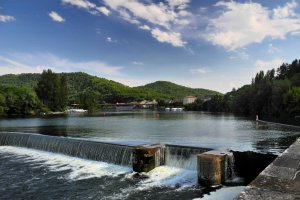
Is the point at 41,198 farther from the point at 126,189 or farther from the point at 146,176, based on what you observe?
the point at 146,176

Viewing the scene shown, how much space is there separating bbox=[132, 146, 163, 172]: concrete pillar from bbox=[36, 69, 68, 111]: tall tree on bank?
11471 cm

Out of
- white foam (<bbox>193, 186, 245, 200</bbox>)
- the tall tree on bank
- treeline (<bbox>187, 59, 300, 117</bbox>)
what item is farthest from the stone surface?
the tall tree on bank

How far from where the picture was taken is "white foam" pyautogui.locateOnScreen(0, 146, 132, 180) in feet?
56.4

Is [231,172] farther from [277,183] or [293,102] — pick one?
[293,102]

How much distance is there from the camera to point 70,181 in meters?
15.7

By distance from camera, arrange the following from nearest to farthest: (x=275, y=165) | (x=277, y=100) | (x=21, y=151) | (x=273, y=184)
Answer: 1. (x=273, y=184)
2. (x=275, y=165)
3. (x=21, y=151)
4. (x=277, y=100)

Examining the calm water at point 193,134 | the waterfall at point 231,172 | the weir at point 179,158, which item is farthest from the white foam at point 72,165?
the calm water at point 193,134

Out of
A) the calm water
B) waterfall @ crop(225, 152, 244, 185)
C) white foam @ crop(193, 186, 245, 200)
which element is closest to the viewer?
white foam @ crop(193, 186, 245, 200)

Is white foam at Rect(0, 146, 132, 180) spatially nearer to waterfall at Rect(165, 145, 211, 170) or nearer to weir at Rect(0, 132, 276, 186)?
weir at Rect(0, 132, 276, 186)

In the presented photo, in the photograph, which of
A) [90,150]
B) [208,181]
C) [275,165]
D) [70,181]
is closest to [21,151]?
[90,150]

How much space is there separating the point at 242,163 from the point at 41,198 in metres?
9.85

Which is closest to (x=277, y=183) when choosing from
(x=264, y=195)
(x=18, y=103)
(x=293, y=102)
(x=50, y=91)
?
(x=264, y=195)

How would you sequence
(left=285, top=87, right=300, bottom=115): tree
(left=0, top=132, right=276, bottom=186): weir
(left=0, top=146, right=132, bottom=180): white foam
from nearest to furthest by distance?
(left=0, top=132, right=276, bottom=186): weir < (left=0, top=146, right=132, bottom=180): white foam < (left=285, top=87, right=300, bottom=115): tree

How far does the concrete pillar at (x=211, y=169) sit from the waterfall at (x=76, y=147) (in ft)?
18.8
